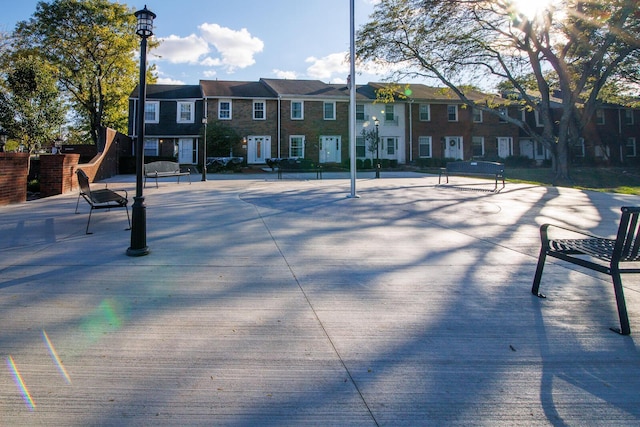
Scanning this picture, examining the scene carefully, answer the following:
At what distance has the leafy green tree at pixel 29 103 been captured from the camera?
18625 mm

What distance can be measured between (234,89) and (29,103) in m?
16.5

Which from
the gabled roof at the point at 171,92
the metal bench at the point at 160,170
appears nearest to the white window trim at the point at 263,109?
the gabled roof at the point at 171,92

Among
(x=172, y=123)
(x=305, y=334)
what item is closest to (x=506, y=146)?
(x=172, y=123)

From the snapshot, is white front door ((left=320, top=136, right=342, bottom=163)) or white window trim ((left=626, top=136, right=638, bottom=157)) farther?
white window trim ((left=626, top=136, right=638, bottom=157))

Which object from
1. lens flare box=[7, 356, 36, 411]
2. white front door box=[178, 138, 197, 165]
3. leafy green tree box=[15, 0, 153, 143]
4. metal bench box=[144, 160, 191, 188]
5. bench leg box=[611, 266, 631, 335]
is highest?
leafy green tree box=[15, 0, 153, 143]

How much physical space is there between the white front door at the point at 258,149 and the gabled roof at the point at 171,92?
556 centimetres

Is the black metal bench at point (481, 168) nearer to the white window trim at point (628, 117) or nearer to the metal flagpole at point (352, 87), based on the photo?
the metal flagpole at point (352, 87)

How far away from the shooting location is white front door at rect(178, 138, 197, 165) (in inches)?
1265

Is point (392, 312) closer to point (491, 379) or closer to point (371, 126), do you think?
point (491, 379)

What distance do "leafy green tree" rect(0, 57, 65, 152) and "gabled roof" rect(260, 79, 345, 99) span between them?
16.5 meters

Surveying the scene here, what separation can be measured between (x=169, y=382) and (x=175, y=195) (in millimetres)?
11048

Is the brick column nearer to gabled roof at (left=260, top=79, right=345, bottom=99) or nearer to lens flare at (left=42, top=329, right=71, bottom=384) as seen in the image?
lens flare at (left=42, top=329, right=71, bottom=384)

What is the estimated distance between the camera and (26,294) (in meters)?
4.13

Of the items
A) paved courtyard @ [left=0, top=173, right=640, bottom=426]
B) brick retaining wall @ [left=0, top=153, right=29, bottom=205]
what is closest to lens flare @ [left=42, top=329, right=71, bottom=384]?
paved courtyard @ [left=0, top=173, right=640, bottom=426]
